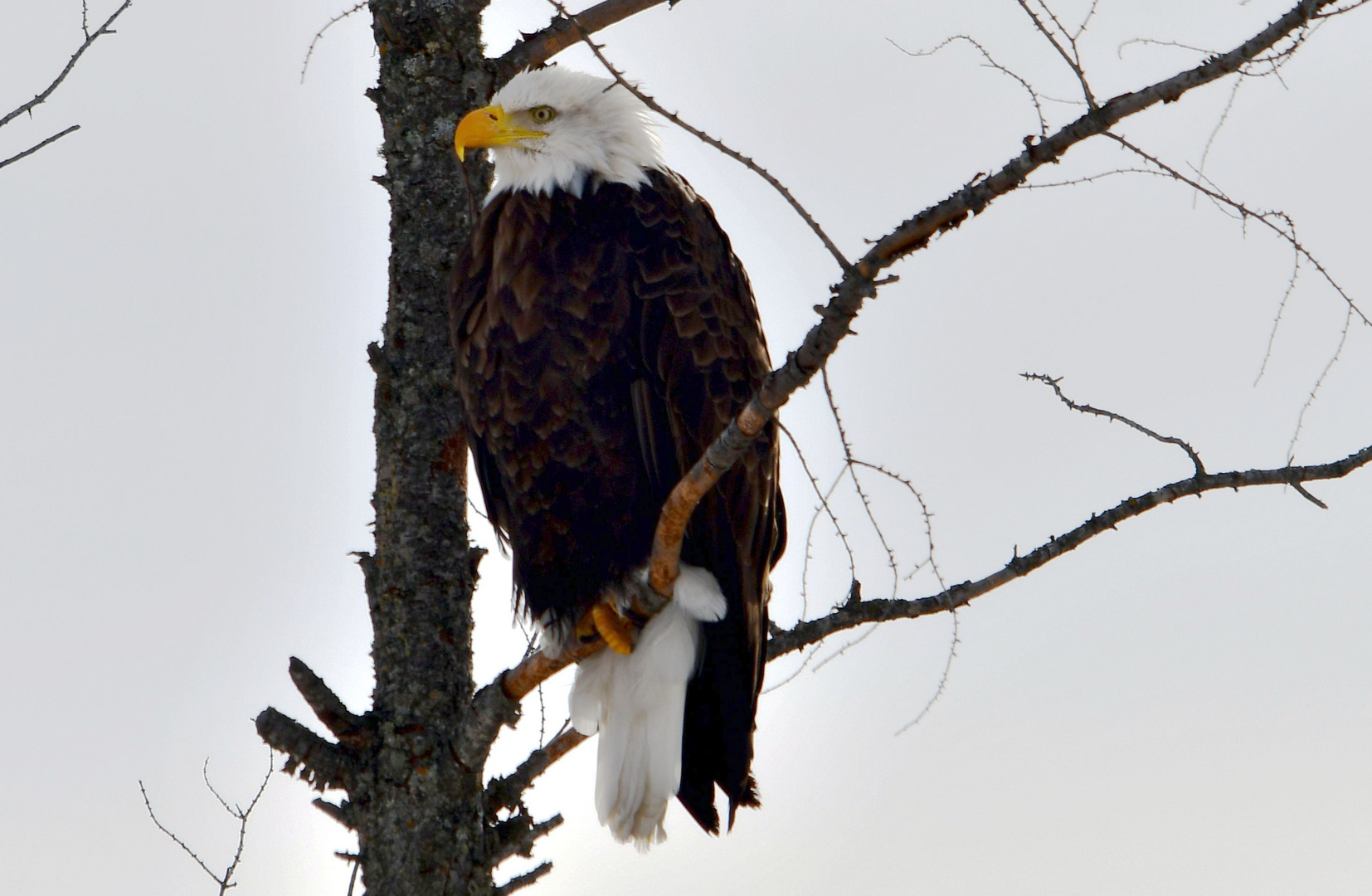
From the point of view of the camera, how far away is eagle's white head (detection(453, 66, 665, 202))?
3396 mm

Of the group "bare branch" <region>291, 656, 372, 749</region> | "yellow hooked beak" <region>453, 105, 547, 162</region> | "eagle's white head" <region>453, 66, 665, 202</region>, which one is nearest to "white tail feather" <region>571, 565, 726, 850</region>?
"bare branch" <region>291, 656, 372, 749</region>

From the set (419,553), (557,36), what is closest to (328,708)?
Result: (419,553)

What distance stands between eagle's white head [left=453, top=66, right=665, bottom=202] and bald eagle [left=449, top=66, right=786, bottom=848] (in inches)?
0.4

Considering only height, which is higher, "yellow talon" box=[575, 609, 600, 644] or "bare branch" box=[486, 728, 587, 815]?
"yellow talon" box=[575, 609, 600, 644]

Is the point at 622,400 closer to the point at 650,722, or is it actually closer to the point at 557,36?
the point at 650,722

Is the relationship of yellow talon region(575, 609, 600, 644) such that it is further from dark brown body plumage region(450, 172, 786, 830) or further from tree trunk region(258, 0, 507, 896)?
tree trunk region(258, 0, 507, 896)

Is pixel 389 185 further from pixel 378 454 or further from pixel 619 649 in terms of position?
pixel 619 649

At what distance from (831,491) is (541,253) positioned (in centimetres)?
114

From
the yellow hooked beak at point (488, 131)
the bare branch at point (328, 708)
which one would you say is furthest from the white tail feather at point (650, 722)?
the yellow hooked beak at point (488, 131)

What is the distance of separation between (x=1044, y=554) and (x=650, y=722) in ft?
3.34

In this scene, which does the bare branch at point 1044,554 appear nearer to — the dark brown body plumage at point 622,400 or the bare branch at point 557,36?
the dark brown body plumage at point 622,400

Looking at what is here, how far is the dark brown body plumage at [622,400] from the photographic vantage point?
10.1ft

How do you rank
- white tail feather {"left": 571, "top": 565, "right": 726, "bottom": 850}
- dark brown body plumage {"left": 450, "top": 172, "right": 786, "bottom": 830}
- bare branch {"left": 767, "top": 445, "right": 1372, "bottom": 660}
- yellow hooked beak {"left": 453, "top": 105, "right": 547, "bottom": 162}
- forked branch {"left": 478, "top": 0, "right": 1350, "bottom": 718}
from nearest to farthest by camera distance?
forked branch {"left": 478, "top": 0, "right": 1350, "bottom": 718}, bare branch {"left": 767, "top": 445, "right": 1372, "bottom": 660}, dark brown body plumage {"left": 450, "top": 172, "right": 786, "bottom": 830}, white tail feather {"left": 571, "top": 565, "right": 726, "bottom": 850}, yellow hooked beak {"left": 453, "top": 105, "right": 547, "bottom": 162}

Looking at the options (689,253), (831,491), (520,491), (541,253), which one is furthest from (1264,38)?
(520,491)
